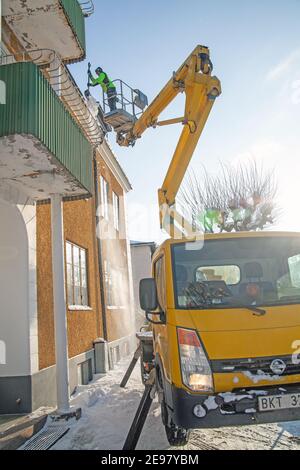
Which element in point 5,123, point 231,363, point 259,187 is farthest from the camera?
point 259,187

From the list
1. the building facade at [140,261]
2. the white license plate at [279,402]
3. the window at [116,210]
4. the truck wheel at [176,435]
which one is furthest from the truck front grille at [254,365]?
the building facade at [140,261]

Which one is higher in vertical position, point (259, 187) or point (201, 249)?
point (259, 187)

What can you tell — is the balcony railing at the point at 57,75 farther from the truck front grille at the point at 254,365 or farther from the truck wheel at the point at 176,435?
the truck wheel at the point at 176,435

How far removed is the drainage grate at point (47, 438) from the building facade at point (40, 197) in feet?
1.98

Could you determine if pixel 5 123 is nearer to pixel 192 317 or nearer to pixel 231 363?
pixel 192 317

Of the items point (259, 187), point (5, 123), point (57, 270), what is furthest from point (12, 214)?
point (259, 187)

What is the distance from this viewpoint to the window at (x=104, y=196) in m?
13.6

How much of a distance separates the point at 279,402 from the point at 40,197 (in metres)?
5.25

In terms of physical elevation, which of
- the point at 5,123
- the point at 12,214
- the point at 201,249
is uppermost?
the point at 5,123

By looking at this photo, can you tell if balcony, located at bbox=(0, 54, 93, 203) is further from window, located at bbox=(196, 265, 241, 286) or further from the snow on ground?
the snow on ground

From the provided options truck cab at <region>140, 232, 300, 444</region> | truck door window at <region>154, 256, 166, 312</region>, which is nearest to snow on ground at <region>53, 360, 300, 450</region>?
truck cab at <region>140, 232, 300, 444</region>

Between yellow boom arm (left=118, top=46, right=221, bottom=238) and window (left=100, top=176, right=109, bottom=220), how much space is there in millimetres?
5674
